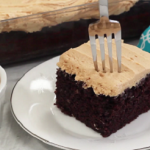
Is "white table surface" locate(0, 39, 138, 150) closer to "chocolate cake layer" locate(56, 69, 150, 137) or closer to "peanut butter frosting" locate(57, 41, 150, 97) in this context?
"chocolate cake layer" locate(56, 69, 150, 137)

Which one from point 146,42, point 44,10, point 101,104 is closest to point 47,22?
point 44,10

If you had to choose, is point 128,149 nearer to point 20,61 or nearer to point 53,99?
point 53,99

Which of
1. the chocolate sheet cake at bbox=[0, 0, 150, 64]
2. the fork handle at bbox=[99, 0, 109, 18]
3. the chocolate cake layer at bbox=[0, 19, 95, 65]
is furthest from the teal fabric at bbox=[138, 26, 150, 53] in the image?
the fork handle at bbox=[99, 0, 109, 18]

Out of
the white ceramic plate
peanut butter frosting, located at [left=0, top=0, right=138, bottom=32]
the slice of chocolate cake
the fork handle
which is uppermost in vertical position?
the fork handle

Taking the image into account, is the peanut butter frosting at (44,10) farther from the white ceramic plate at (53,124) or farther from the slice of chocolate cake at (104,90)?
the slice of chocolate cake at (104,90)

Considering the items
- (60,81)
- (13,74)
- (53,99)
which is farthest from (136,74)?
(13,74)
